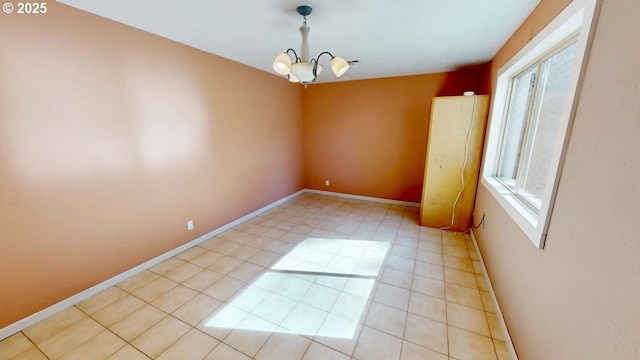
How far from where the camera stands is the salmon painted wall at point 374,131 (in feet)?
12.9

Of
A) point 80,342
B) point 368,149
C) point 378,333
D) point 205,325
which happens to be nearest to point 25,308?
point 80,342

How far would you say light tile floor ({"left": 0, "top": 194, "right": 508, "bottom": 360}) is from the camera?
158 centimetres

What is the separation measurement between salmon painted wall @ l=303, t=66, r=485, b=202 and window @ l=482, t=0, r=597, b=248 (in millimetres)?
1306

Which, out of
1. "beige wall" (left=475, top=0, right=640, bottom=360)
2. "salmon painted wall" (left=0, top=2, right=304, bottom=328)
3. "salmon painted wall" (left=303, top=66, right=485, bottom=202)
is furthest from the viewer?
"salmon painted wall" (left=303, top=66, right=485, bottom=202)

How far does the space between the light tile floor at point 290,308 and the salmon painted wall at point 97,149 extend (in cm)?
38

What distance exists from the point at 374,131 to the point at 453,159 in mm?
1584

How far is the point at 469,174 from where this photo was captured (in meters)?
3.17

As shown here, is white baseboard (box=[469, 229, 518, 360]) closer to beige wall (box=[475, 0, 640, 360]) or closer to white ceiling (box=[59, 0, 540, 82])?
beige wall (box=[475, 0, 640, 360])

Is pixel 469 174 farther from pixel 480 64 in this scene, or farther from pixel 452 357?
pixel 452 357

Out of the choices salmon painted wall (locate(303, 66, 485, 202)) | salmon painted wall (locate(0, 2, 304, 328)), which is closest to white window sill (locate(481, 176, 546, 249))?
salmon painted wall (locate(303, 66, 485, 202))

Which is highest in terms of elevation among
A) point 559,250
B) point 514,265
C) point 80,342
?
point 559,250

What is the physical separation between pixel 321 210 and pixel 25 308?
11.0ft

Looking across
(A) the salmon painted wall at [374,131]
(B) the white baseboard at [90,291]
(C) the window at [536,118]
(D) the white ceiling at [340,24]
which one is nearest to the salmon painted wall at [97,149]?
(B) the white baseboard at [90,291]

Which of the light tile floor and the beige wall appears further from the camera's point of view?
the light tile floor
